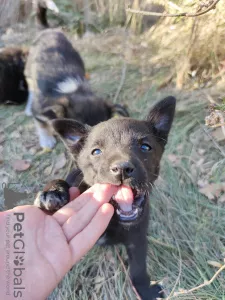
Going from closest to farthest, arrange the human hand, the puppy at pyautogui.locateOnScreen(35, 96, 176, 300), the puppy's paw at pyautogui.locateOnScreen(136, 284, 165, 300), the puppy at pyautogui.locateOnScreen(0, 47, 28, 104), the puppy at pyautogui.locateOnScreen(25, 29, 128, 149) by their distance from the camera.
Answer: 1. the human hand
2. the puppy at pyautogui.locateOnScreen(35, 96, 176, 300)
3. the puppy's paw at pyautogui.locateOnScreen(136, 284, 165, 300)
4. the puppy at pyautogui.locateOnScreen(25, 29, 128, 149)
5. the puppy at pyautogui.locateOnScreen(0, 47, 28, 104)

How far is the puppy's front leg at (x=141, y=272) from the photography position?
285 centimetres

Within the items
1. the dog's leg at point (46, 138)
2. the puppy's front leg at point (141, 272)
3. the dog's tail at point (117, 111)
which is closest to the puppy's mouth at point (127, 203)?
the puppy's front leg at point (141, 272)

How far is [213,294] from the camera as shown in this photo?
284 cm

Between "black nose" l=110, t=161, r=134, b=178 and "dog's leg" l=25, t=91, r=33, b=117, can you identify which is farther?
"dog's leg" l=25, t=91, r=33, b=117

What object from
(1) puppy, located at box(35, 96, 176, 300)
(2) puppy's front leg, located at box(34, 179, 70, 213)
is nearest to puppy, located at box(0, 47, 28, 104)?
(1) puppy, located at box(35, 96, 176, 300)

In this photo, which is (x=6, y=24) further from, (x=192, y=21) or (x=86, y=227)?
(x=86, y=227)

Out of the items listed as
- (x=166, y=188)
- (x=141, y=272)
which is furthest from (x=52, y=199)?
(x=166, y=188)

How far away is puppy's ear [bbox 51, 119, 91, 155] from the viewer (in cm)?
280

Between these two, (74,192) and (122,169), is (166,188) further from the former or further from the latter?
(122,169)

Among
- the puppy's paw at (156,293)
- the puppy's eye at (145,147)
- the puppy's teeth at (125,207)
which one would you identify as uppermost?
the puppy's eye at (145,147)

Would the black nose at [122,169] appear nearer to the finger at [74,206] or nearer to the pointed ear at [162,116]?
the finger at [74,206]

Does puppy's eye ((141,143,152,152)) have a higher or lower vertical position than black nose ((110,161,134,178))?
lower

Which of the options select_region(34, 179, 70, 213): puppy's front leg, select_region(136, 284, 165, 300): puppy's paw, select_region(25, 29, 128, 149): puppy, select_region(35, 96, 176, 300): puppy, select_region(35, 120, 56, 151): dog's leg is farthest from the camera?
select_region(35, 120, 56, 151): dog's leg

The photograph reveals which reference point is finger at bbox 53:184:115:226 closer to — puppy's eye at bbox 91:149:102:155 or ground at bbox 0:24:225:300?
puppy's eye at bbox 91:149:102:155
